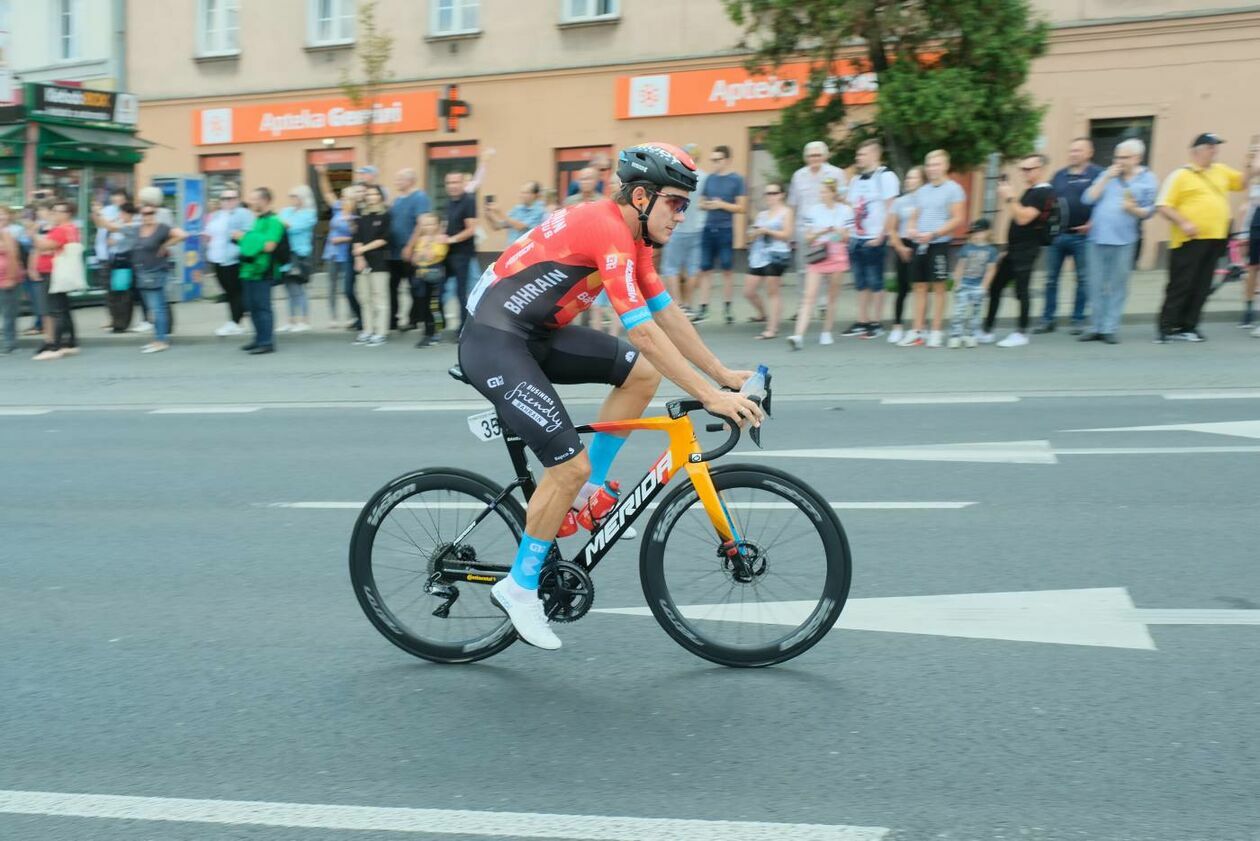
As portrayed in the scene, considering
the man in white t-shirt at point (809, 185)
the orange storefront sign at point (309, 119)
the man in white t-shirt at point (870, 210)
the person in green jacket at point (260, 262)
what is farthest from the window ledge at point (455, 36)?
the man in white t-shirt at point (870, 210)

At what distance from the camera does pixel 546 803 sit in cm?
367

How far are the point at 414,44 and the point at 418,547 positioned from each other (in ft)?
81.5

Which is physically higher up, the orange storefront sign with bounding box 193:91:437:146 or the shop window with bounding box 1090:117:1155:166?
the orange storefront sign with bounding box 193:91:437:146

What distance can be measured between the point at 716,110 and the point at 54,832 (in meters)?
22.6

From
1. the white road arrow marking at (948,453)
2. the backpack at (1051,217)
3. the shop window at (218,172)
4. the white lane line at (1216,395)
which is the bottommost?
the white road arrow marking at (948,453)

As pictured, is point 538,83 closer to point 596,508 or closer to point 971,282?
point 971,282

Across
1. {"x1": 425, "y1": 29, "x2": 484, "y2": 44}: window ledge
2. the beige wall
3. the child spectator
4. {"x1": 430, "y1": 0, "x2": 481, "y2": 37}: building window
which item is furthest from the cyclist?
{"x1": 430, "y1": 0, "x2": 481, "y2": 37}: building window

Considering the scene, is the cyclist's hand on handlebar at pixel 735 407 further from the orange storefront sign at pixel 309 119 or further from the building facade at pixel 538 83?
the orange storefront sign at pixel 309 119

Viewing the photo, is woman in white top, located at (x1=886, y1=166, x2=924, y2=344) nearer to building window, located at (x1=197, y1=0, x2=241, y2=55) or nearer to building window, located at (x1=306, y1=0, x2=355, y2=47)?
building window, located at (x1=306, y1=0, x2=355, y2=47)

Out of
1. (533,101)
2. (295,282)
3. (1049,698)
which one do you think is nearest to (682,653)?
(1049,698)

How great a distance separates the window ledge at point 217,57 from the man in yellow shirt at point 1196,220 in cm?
2317

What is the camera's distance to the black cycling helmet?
4414 millimetres

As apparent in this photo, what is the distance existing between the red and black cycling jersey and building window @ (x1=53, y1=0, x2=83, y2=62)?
1281 inches

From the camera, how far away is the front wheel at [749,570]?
182 inches
